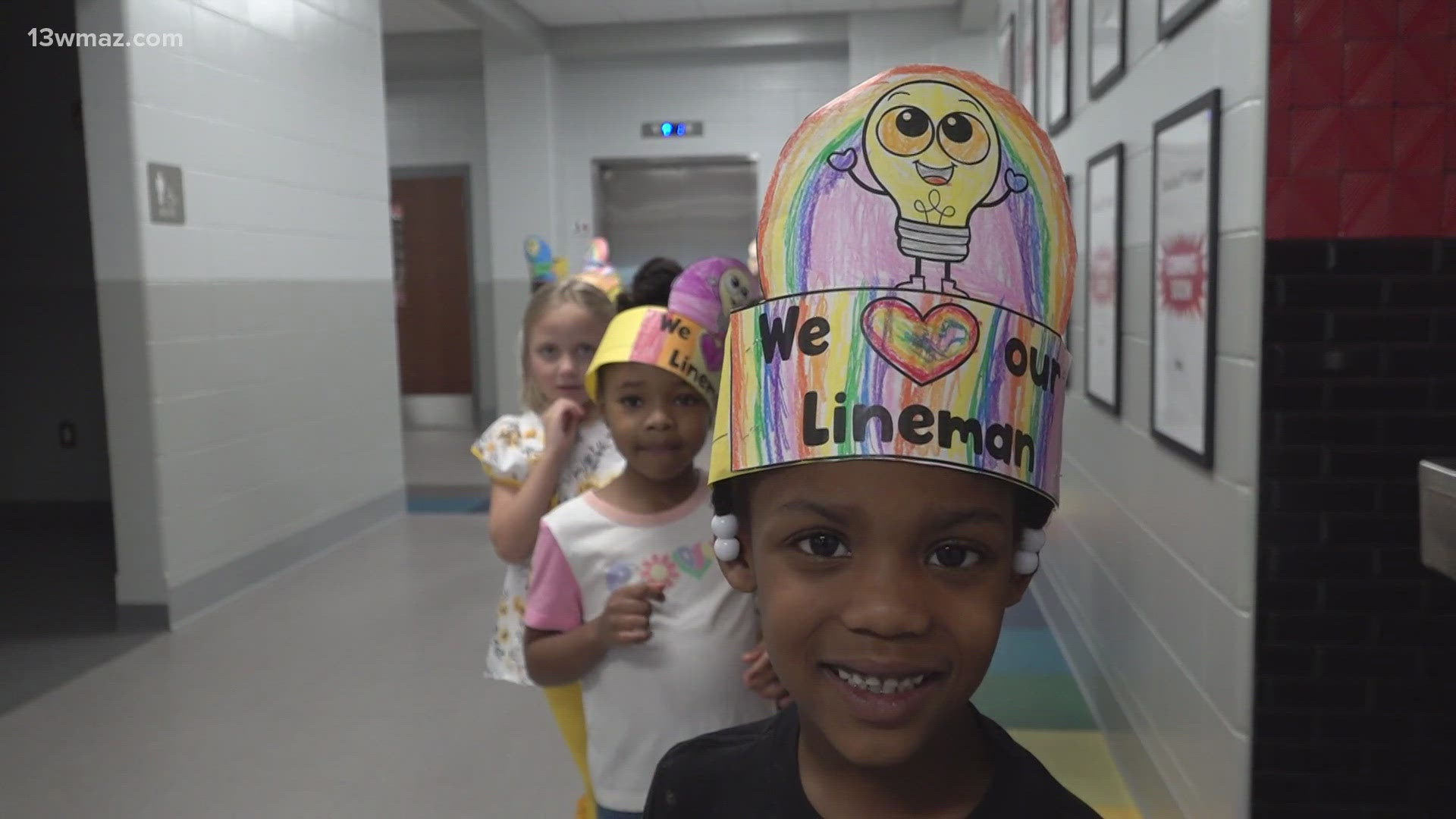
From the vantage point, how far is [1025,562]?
777mm

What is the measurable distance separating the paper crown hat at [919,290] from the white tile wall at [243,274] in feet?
11.9

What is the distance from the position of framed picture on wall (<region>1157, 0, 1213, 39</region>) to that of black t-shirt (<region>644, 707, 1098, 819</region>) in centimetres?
153

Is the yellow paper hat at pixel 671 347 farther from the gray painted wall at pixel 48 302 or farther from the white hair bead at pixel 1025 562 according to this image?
the gray painted wall at pixel 48 302

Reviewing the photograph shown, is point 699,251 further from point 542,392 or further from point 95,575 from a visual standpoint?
point 542,392

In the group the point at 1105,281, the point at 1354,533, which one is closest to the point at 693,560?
the point at 1354,533

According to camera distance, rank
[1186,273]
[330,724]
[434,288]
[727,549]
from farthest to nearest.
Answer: [434,288]
[330,724]
[1186,273]
[727,549]

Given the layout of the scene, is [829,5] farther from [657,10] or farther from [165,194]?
[165,194]

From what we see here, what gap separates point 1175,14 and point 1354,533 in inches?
40.9

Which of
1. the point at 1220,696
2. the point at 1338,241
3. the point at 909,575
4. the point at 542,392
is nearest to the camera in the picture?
the point at 909,575

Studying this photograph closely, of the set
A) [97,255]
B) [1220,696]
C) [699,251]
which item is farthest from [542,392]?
[699,251]

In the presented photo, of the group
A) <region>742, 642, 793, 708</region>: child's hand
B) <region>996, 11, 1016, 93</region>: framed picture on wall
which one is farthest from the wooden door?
<region>742, 642, 793, 708</region>: child's hand

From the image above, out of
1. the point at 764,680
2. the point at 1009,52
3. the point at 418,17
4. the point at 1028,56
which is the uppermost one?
the point at 418,17

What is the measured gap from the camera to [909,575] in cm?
73

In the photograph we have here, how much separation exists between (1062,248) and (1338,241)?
103cm
